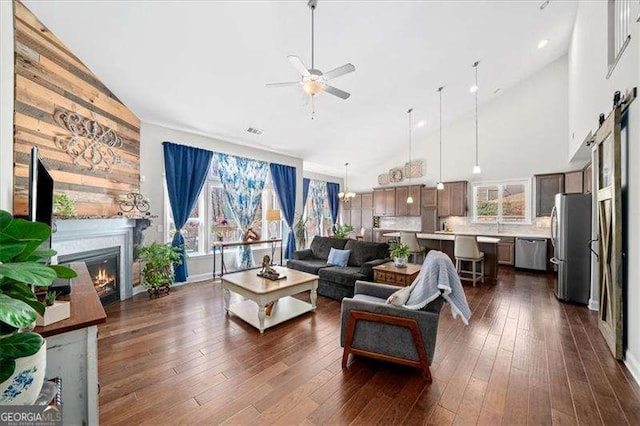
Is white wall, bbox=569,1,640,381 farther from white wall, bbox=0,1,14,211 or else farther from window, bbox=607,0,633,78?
white wall, bbox=0,1,14,211

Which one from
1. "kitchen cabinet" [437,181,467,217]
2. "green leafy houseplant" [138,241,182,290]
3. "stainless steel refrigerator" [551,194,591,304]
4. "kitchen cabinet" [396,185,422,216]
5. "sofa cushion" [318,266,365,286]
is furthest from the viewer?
"kitchen cabinet" [396,185,422,216]

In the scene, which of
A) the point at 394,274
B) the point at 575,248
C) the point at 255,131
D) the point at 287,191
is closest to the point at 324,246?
the point at 394,274

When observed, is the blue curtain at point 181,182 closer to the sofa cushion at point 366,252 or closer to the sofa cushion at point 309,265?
the sofa cushion at point 309,265

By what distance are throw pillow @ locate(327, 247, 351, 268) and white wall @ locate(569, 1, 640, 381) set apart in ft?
10.6

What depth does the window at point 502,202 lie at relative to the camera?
6.41 metres

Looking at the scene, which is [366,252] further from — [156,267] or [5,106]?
[5,106]

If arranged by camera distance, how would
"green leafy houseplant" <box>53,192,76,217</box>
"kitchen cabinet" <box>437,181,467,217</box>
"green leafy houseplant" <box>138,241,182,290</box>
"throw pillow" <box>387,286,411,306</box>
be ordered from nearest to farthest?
"throw pillow" <box>387,286,411,306</box>
"green leafy houseplant" <box>53,192,76,217</box>
"green leafy houseplant" <box>138,241,182,290</box>
"kitchen cabinet" <box>437,181,467,217</box>

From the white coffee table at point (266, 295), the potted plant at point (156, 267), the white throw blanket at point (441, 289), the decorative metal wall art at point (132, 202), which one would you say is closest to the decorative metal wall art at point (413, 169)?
the white coffee table at point (266, 295)

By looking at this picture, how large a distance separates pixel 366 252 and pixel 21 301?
13.4 feet

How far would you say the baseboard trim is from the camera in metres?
2.04

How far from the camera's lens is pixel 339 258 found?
455cm

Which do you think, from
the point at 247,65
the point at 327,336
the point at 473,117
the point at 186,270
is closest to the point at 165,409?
the point at 327,336

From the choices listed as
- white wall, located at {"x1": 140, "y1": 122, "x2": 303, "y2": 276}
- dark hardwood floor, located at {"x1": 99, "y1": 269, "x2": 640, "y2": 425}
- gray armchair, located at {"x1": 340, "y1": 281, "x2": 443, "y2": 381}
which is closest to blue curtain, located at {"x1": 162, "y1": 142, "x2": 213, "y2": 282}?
white wall, located at {"x1": 140, "y1": 122, "x2": 303, "y2": 276}

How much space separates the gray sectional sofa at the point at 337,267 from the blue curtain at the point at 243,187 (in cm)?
153
